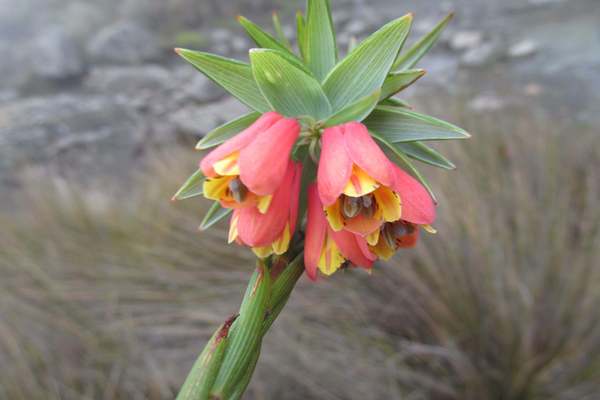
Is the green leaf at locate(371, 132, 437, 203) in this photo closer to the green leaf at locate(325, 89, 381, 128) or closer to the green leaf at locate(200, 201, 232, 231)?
the green leaf at locate(325, 89, 381, 128)

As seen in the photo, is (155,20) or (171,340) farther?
(155,20)

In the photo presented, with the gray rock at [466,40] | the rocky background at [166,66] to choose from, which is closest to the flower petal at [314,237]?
the rocky background at [166,66]

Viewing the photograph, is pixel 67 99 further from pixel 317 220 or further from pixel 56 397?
pixel 317 220

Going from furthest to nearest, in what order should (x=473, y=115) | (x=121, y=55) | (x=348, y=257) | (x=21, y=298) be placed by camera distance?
(x=121, y=55), (x=473, y=115), (x=21, y=298), (x=348, y=257)

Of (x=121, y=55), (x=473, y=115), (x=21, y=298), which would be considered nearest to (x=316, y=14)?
(x=21, y=298)

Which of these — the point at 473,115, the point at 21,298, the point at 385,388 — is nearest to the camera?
the point at 385,388

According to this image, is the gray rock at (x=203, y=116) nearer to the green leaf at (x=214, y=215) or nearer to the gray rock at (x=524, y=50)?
the gray rock at (x=524, y=50)

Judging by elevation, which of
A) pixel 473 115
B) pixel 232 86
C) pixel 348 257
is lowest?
pixel 473 115

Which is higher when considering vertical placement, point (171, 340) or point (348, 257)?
point (348, 257)
